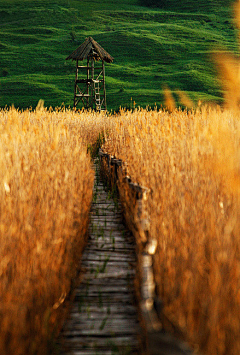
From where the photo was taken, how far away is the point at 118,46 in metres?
58.5

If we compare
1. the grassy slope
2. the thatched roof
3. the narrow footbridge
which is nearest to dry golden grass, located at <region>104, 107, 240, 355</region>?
the narrow footbridge

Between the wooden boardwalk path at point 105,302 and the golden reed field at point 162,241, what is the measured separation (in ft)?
0.42

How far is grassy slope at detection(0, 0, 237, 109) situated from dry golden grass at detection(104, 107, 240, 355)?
32767mm

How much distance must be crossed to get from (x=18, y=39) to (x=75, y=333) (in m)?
65.5

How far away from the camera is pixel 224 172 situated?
4.13 m

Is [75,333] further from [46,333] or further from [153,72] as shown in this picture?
[153,72]

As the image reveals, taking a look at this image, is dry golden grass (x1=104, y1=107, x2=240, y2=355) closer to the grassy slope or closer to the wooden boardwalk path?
the wooden boardwalk path

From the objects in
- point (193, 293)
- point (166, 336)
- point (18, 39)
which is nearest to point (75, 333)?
point (193, 293)

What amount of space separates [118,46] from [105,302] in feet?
193

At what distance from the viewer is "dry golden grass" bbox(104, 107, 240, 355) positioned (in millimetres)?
2209

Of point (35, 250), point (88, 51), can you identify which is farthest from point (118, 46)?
point (35, 250)

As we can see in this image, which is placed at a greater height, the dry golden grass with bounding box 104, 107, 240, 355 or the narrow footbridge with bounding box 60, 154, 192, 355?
the dry golden grass with bounding box 104, 107, 240, 355

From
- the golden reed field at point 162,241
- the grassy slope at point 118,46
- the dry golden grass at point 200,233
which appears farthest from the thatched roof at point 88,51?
the golden reed field at point 162,241

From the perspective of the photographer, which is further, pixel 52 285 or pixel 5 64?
pixel 5 64
